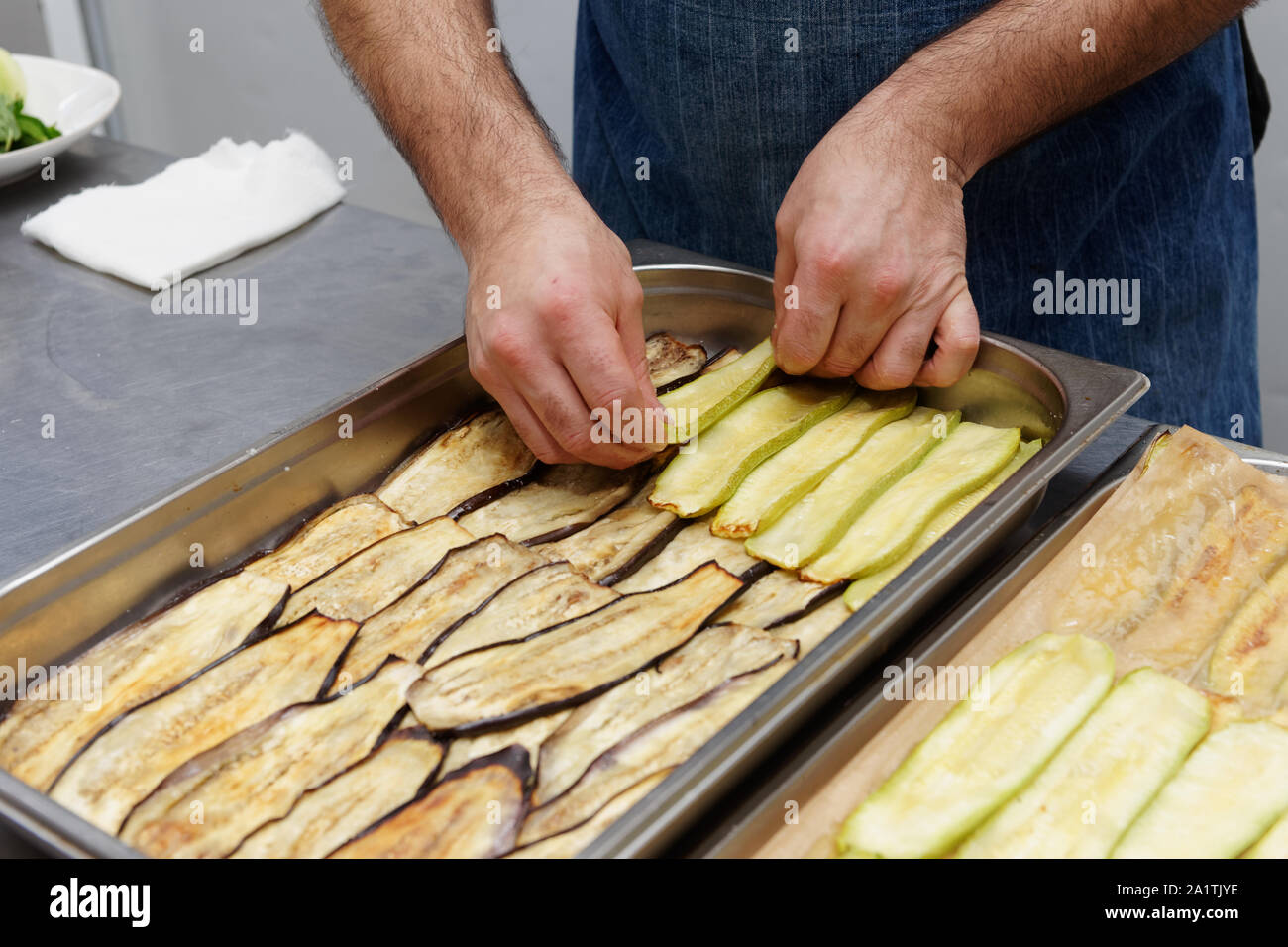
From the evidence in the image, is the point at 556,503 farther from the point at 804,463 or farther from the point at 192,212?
the point at 192,212

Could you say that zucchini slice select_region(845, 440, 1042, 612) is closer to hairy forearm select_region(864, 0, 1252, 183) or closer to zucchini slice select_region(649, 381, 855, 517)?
zucchini slice select_region(649, 381, 855, 517)

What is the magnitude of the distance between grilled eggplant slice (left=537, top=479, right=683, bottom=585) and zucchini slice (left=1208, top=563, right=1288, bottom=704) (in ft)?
2.77

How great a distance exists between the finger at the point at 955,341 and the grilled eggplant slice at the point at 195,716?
1.11 m

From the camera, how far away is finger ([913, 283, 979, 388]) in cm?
194

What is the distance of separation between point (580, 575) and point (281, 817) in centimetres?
58

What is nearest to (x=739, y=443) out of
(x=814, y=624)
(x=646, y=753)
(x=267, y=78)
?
(x=814, y=624)

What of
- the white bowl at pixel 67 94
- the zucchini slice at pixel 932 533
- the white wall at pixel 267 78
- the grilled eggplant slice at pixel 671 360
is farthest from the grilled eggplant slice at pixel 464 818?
the white wall at pixel 267 78

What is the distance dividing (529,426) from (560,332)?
21 centimetres

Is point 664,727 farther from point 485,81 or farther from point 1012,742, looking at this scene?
point 485,81

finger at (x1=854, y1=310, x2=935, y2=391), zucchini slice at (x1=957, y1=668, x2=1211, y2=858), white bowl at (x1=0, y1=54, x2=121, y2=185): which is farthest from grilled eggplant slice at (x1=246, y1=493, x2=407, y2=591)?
white bowl at (x1=0, y1=54, x2=121, y2=185)

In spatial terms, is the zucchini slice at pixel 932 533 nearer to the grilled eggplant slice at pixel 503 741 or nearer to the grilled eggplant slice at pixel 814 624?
the grilled eggplant slice at pixel 814 624

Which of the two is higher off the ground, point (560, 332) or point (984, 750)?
point (560, 332)

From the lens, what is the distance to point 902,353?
1970 mm
